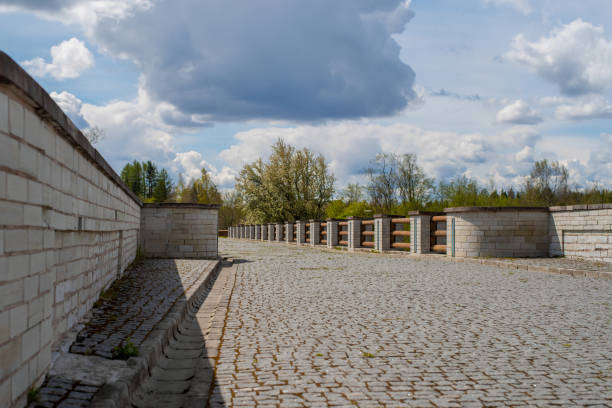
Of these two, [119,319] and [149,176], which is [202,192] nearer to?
[149,176]

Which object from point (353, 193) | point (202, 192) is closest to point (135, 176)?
point (202, 192)

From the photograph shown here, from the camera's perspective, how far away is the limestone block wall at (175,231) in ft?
53.5

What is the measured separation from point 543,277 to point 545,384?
8560 mm

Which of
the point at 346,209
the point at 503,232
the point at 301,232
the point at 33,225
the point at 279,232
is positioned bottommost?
the point at 279,232

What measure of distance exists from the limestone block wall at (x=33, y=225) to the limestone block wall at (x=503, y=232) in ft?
44.6

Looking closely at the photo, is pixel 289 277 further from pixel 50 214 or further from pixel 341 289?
pixel 50 214

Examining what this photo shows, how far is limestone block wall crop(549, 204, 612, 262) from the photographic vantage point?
1455 centimetres

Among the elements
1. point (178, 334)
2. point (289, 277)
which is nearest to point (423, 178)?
point (289, 277)

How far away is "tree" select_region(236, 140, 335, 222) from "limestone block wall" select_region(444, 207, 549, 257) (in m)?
28.4

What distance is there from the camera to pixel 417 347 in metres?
5.01

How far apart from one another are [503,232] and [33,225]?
15.5m

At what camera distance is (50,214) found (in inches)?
151

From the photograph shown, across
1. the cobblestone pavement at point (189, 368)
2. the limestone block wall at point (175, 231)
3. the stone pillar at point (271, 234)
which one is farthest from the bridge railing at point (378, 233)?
the cobblestone pavement at point (189, 368)

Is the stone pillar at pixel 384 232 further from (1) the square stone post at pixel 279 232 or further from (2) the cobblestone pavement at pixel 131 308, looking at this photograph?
(1) the square stone post at pixel 279 232
